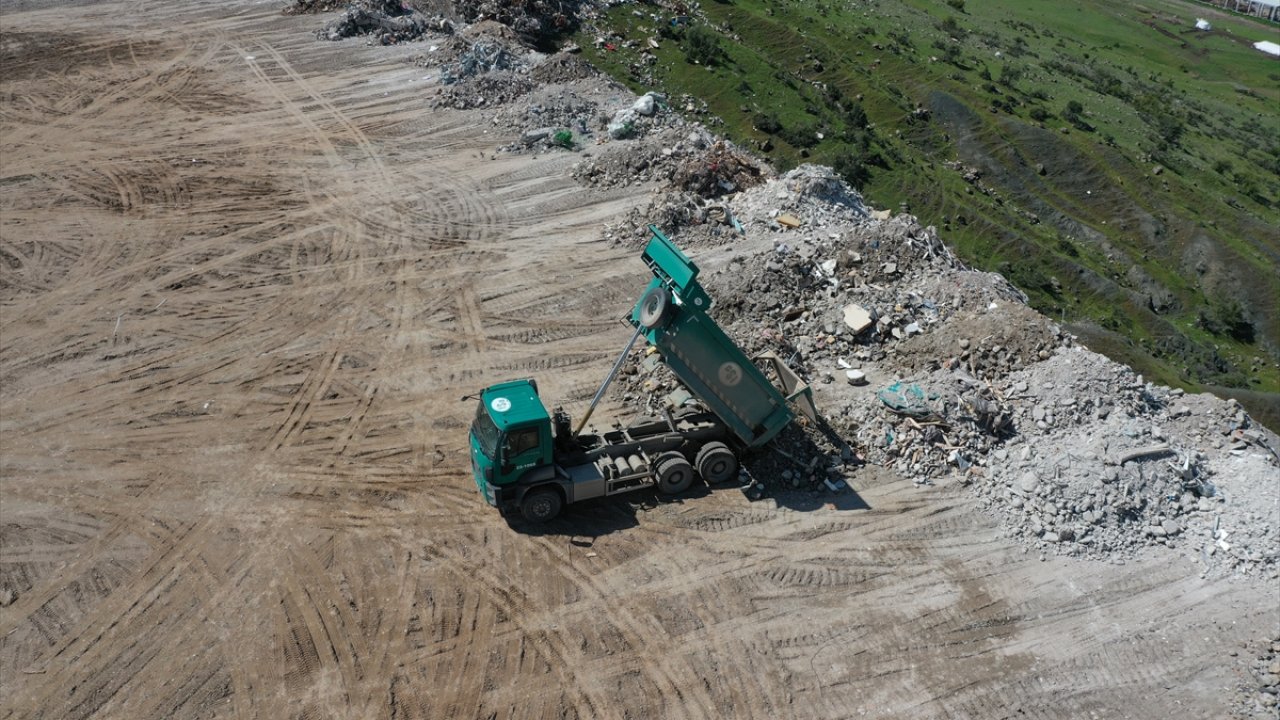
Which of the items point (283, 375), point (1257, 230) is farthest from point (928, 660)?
point (1257, 230)

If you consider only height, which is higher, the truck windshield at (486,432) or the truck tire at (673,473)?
the truck windshield at (486,432)

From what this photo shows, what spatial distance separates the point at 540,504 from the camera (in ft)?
41.2

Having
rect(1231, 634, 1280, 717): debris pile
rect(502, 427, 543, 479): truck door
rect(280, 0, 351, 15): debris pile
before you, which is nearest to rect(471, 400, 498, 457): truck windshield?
rect(502, 427, 543, 479): truck door

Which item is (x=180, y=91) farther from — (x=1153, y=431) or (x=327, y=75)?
(x=1153, y=431)

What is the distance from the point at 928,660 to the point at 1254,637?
15.5ft

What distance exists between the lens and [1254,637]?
1171cm

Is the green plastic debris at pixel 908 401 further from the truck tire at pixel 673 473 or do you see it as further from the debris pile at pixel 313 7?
the debris pile at pixel 313 7

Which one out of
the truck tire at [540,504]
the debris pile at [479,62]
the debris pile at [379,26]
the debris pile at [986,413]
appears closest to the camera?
the truck tire at [540,504]

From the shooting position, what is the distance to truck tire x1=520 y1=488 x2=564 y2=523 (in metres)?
12.5

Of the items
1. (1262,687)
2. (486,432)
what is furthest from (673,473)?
(1262,687)

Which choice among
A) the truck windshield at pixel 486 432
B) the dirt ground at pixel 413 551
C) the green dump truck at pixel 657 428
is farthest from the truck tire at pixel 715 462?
the truck windshield at pixel 486 432

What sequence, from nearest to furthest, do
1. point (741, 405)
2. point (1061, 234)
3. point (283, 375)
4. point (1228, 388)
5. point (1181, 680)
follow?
point (1181, 680) → point (741, 405) → point (283, 375) → point (1228, 388) → point (1061, 234)

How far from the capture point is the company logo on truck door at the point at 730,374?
504 inches

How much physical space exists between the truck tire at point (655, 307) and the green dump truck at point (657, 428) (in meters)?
0.02
